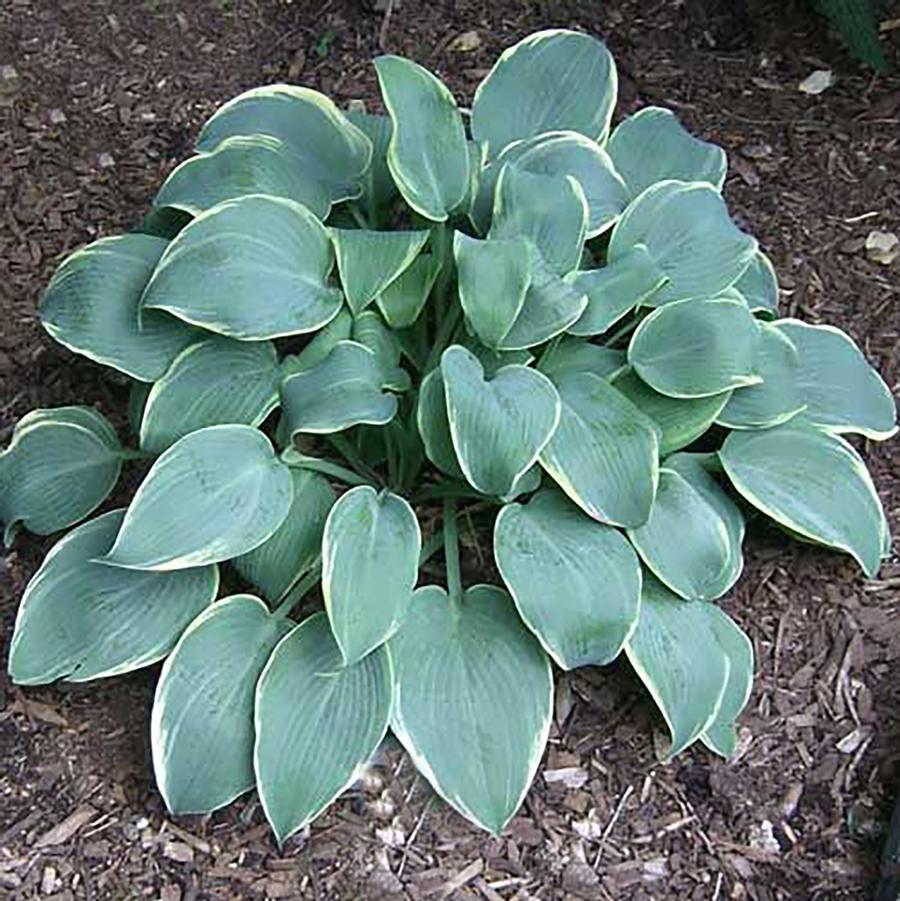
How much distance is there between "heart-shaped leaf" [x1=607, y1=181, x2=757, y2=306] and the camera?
2.20 meters

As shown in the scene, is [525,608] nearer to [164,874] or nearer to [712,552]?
[712,552]

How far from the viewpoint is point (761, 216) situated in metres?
2.66

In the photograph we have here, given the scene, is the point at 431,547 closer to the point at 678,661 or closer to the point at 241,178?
the point at 678,661

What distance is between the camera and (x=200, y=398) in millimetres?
2080

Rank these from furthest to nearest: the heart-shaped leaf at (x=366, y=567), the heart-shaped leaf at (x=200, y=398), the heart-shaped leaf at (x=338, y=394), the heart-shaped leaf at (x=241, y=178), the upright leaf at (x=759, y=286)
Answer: the upright leaf at (x=759, y=286) → the heart-shaped leaf at (x=241, y=178) → the heart-shaped leaf at (x=200, y=398) → the heart-shaped leaf at (x=338, y=394) → the heart-shaped leaf at (x=366, y=567)

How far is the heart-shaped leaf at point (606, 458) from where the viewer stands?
1981mm

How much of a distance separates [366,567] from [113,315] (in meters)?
0.54

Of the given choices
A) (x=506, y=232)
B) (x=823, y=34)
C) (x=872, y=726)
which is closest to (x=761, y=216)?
(x=823, y=34)

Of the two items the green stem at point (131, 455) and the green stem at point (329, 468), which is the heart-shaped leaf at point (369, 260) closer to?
the green stem at point (329, 468)

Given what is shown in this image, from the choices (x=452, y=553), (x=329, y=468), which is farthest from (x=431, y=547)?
(x=329, y=468)

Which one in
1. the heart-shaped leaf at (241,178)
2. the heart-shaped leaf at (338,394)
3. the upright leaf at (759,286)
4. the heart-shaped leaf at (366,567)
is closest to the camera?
the heart-shaped leaf at (366,567)

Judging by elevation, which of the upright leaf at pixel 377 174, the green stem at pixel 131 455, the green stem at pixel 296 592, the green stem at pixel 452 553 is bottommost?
the green stem at pixel 452 553

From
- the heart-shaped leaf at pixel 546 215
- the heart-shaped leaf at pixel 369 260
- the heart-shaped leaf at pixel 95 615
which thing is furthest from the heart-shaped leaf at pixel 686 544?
the heart-shaped leaf at pixel 95 615

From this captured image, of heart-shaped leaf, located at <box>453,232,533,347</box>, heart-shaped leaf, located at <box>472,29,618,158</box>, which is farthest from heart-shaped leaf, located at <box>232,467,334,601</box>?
heart-shaped leaf, located at <box>472,29,618,158</box>
